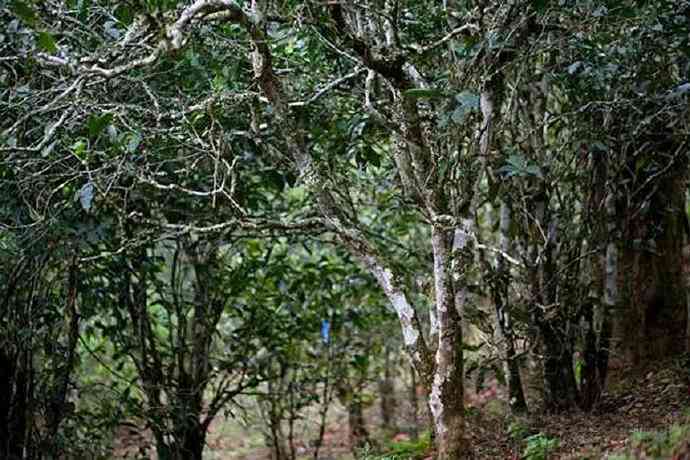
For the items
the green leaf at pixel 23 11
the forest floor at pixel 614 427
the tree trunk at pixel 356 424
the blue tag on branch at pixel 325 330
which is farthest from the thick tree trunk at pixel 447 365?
the tree trunk at pixel 356 424

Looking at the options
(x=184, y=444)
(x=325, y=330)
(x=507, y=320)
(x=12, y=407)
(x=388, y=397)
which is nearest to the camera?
(x=507, y=320)

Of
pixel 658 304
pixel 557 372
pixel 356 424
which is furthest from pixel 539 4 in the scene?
pixel 356 424

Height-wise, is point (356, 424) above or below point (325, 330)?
below

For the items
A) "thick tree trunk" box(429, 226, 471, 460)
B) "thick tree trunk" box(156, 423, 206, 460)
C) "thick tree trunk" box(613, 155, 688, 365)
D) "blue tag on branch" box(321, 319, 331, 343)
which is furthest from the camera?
"blue tag on branch" box(321, 319, 331, 343)

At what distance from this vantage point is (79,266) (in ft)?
18.8

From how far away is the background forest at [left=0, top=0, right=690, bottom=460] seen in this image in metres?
4.09

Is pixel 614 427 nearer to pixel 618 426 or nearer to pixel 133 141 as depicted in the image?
pixel 618 426

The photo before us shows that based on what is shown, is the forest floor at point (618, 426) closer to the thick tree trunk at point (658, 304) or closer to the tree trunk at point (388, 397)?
the thick tree trunk at point (658, 304)

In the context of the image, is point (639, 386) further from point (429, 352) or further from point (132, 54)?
point (132, 54)

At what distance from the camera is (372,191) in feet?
22.9

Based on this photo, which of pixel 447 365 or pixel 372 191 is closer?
pixel 447 365

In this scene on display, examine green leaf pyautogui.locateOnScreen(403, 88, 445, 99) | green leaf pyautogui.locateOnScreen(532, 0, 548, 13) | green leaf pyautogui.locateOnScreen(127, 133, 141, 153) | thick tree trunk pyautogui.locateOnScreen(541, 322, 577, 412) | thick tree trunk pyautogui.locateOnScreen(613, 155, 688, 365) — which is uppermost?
green leaf pyautogui.locateOnScreen(532, 0, 548, 13)

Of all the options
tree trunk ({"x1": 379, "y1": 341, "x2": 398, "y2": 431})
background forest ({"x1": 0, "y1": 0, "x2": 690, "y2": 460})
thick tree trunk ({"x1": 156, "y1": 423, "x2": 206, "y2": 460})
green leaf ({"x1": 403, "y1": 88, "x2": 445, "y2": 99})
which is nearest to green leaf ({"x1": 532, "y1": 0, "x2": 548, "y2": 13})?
background forest ({"x1": 0, "y1": 0, "x2": 690, "y2": 460})

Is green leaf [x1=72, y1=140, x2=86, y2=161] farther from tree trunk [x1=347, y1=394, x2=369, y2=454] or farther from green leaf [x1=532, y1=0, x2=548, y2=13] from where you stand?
tree trunk [x1=347, y1=394, x2=369, y2=454]
